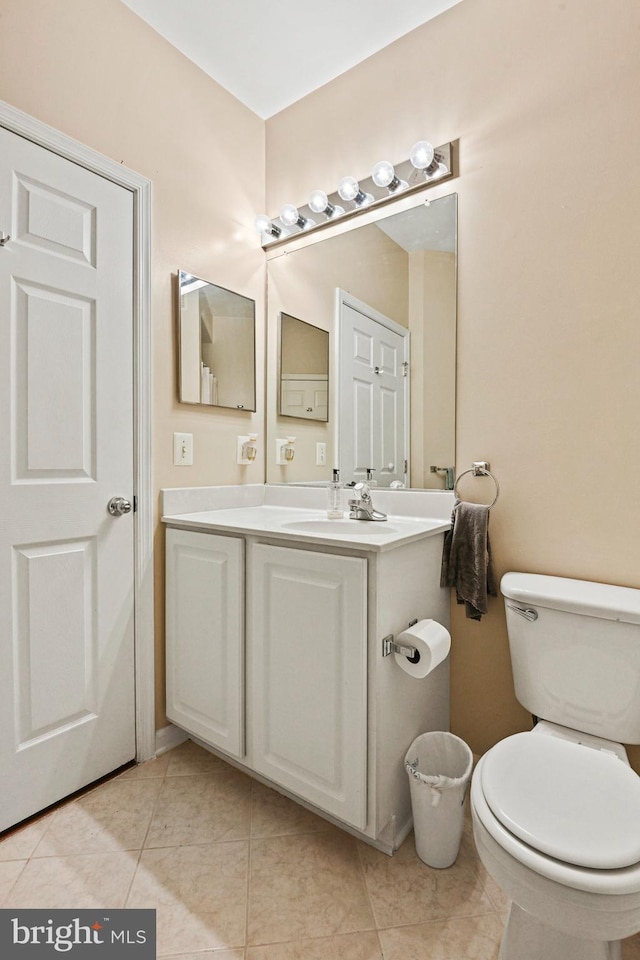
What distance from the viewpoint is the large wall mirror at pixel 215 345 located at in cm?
180

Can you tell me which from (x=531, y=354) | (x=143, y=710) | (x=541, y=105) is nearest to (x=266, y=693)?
(x=143, y=710)

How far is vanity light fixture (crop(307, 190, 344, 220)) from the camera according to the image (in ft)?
6.18

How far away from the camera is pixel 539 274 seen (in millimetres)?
1451

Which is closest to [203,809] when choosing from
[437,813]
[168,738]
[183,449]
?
[168,738]

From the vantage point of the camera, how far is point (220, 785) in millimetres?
1603

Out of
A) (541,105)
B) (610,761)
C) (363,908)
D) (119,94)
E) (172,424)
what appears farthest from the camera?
(172,424)

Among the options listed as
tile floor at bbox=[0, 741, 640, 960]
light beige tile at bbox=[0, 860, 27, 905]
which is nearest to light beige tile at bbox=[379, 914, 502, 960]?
tile floor at bbox=[0, 741, 640, 960]

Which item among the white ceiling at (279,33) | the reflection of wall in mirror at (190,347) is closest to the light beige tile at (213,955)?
the reflection of wall in mirror at (190,347)

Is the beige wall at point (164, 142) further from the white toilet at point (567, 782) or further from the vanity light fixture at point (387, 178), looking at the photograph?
the white toilet at point (567, 782)

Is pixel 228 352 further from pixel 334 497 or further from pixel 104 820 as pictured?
pixel 104 820

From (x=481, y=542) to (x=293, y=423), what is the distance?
3.21 feet

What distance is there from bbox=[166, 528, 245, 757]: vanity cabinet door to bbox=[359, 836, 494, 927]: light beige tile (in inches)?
19.7

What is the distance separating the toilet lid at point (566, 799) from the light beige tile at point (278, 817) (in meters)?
0.68

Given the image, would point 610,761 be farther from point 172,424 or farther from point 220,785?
point 172,424
